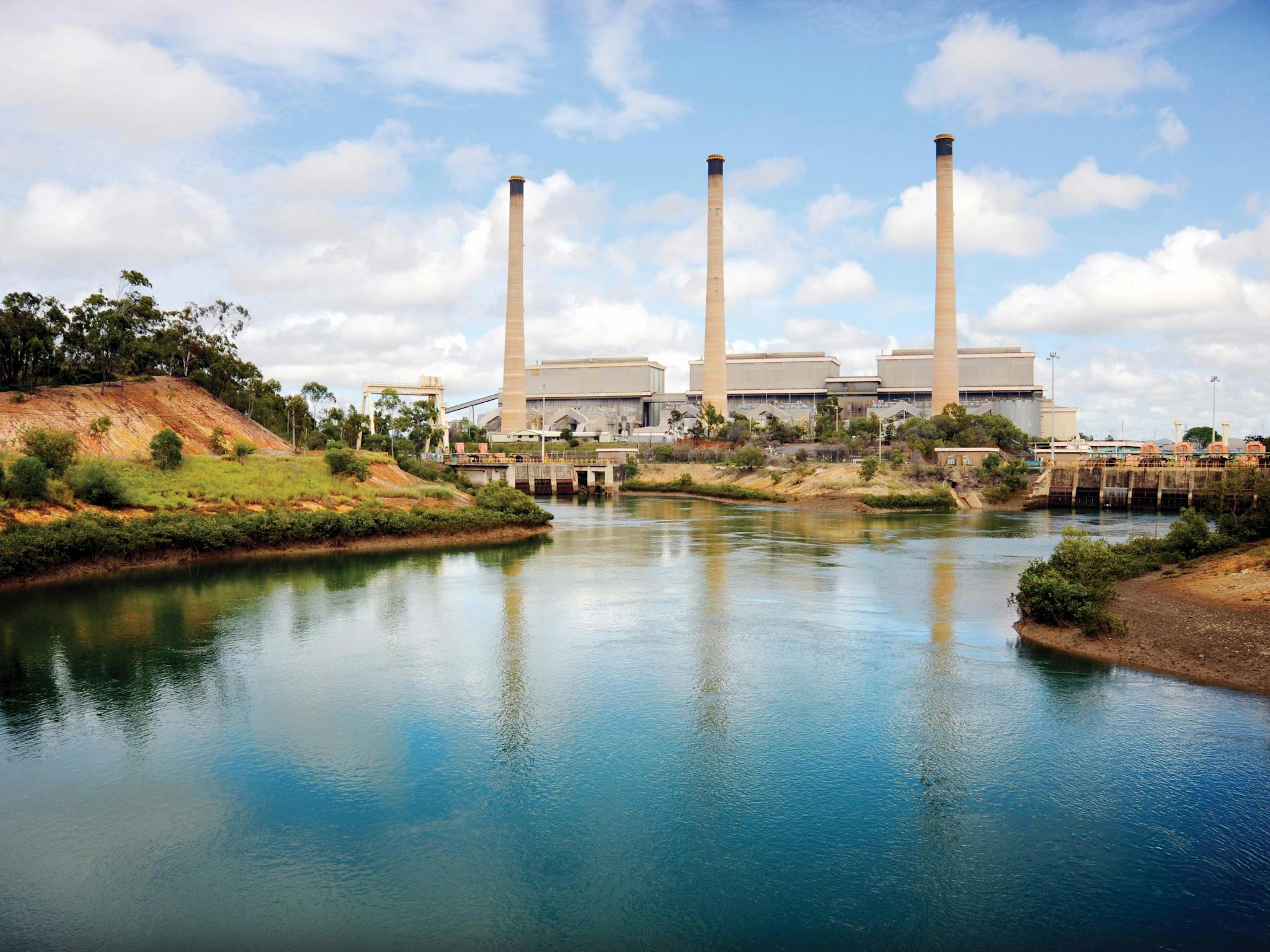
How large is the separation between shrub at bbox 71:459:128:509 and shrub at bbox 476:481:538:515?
1966 centimetres

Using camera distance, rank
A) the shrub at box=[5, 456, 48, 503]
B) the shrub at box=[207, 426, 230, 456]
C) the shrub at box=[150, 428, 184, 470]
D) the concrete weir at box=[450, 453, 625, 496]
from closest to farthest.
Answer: the shrub at box=[5, 456, 48, 503], the shrub at box=[150, 428, 184, 470], the shrub at box=[207, 426, 230, 456], the concrete weir at box=[450, 453, 625, 496]

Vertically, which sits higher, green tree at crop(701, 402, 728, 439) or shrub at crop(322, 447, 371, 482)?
green tree at crop(701, 402, 728, 439)

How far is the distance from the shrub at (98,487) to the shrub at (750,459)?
60113 millimetres

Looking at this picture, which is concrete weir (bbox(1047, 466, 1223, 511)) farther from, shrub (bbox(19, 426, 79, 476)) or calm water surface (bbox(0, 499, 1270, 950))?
shrub (bbox(19, 426, 79, 476))

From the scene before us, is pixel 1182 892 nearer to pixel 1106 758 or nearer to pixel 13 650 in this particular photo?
pixel 1106 758

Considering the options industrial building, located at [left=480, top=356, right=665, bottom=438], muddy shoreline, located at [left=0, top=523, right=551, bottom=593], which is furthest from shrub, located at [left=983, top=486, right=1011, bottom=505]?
industrial building, located at [left=480, top=356, right=665, bottom=438]

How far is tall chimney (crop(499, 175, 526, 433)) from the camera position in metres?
111

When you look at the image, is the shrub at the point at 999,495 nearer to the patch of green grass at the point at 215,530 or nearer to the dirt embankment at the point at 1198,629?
the patch of green grass at the point at 215,530

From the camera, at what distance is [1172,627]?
77.2 feet

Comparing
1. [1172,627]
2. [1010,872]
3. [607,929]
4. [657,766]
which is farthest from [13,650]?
[1172,627]

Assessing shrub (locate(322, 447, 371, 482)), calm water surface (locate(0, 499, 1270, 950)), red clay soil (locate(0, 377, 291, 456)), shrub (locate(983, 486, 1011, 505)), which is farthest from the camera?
shrub (locate(983, 486, 1011, 505))

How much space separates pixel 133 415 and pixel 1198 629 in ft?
182

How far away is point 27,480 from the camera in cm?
3538

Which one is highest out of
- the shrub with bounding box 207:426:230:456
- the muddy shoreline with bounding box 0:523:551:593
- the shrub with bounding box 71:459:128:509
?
the shrub with bounding box 207:426:230:456
